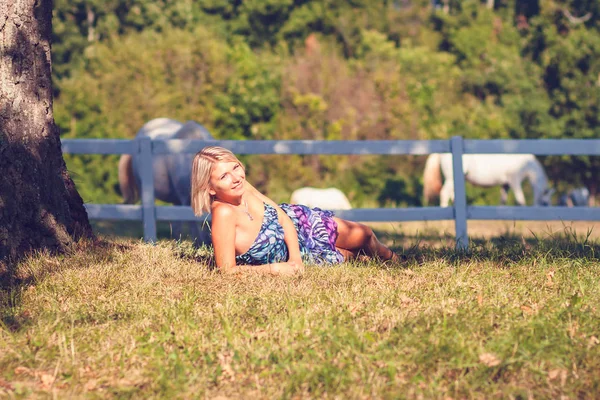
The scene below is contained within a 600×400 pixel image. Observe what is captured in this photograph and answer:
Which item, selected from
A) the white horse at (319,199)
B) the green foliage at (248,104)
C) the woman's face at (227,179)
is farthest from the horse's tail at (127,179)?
the green foliage at (248,104)

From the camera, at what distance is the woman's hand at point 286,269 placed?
4.92m

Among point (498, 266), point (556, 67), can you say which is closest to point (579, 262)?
point (498, 266)

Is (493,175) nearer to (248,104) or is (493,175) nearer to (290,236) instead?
(248,104)

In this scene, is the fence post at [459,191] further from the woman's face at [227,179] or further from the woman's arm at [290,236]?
the woman's face at [227,179]

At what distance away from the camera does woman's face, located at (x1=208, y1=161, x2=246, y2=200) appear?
4.83 m

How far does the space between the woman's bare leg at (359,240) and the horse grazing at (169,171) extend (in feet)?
9.24

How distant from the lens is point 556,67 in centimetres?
2039

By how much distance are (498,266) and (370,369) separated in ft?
6.73

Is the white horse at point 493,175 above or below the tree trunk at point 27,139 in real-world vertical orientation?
below

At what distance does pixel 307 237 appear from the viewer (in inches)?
212

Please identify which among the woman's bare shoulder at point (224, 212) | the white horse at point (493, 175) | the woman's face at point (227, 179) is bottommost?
the white horse at point (493, 175)

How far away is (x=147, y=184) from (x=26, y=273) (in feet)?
10.3

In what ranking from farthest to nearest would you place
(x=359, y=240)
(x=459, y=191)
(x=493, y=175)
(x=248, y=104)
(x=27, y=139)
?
1. (x=248, y=104)
2. (x=493, y=175)
3. (x=459, y=191)
4. (x=359, y=240)
5. (x=27, y=139)

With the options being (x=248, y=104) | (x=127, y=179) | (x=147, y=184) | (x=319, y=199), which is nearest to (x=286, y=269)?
(x=147, y=184)
